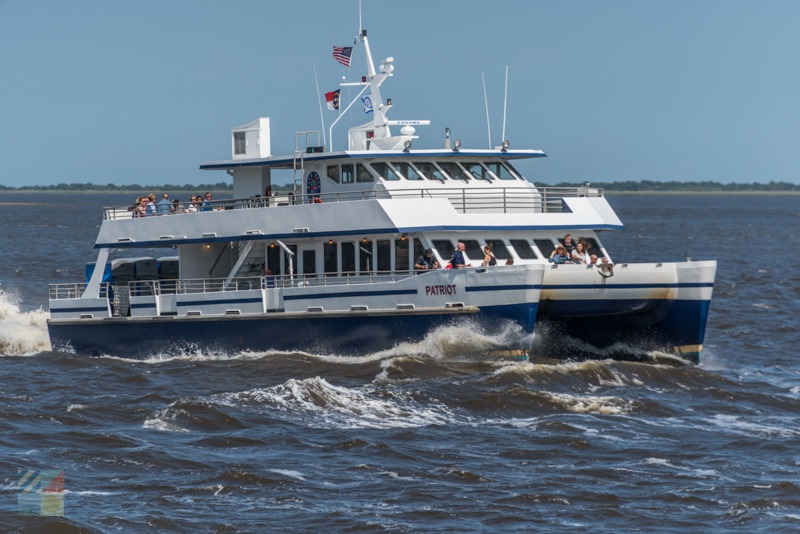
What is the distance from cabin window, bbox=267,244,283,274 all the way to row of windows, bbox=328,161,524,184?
2042 mm

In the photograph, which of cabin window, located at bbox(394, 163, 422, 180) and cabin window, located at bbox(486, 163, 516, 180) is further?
cabin window, located at bbox(486, 163, 516, 180)

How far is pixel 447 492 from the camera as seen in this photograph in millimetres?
11734

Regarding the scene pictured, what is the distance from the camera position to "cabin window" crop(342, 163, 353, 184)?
2088cm

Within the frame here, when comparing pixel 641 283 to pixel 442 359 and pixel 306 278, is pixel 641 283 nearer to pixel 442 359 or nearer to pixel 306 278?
pixel 442 359

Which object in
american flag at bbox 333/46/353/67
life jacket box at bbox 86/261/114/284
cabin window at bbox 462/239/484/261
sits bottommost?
life jacket box at bbox 86/261/114/284

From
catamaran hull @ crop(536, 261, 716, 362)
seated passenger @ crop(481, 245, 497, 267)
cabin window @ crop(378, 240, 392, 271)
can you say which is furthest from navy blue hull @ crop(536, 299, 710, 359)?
cabin window @ crop(378, 240, 392, 271)

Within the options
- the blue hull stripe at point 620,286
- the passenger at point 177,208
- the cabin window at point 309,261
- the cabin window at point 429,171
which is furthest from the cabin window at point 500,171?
the passenger at point 177,208

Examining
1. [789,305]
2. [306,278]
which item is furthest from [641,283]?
[789,305]

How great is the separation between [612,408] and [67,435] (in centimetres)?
874

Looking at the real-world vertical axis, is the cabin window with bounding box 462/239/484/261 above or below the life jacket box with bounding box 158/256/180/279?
above

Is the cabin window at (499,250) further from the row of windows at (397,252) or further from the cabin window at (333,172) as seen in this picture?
the cabin window at (333,172)

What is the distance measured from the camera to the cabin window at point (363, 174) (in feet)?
67.5

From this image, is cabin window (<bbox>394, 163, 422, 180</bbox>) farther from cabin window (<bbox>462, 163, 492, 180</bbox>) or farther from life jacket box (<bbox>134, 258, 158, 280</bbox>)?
life jacket box (<bbox>134, 258, 158, 280</bbox>)

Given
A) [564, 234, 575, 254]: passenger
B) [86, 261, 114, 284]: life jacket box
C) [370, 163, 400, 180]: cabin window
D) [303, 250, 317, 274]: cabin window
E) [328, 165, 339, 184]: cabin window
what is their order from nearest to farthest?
[564, 234, 575, 254]: passenger < [303, 250, 317, 274]: cabin window < [370, 163, 400, 180]: cabin window < [328, 165, 339, 184]: cabin window < [86, 261, 114, 284]: life jacket box
